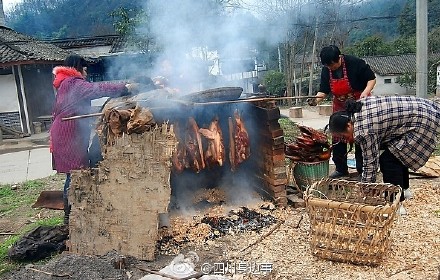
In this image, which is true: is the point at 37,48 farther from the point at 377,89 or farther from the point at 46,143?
the point at 377,89

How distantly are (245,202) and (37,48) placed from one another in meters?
15.8

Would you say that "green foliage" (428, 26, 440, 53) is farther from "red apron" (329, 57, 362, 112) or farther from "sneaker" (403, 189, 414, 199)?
"sneaker" (403, 189, 414, 199)

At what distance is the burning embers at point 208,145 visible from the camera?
5312 mm

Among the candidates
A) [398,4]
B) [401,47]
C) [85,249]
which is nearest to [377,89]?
[401,47]

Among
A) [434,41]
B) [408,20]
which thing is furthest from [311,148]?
[408,20]

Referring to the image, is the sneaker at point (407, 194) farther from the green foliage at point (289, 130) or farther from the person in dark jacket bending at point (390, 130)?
the green foliage at point (289, 130)

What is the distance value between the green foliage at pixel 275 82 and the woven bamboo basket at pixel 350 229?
27.1 m

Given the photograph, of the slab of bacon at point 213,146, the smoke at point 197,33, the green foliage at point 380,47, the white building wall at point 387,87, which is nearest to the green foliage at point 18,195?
the smoke at point 197,33

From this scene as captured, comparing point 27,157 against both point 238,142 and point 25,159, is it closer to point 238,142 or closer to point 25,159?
point 25,159

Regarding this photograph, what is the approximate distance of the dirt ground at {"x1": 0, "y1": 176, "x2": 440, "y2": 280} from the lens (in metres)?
3.85

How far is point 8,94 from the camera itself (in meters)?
17.2

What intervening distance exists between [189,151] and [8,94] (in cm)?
1466

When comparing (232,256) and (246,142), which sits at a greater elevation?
(246,142)

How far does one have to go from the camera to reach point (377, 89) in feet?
127
